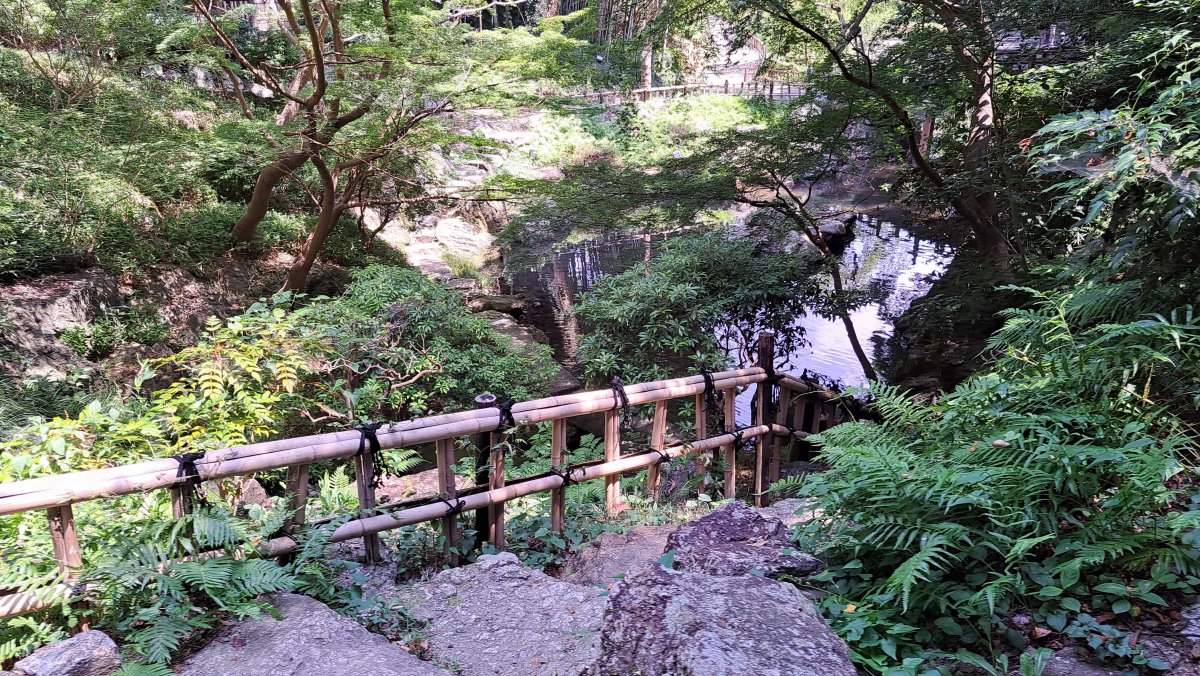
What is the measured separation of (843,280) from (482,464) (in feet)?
29.6

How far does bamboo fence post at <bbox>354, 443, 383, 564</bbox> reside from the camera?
2.95 metres

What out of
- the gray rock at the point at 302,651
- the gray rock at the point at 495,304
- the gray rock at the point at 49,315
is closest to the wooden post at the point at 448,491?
the gray rock at the point at 302,651

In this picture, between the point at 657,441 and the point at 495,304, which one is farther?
the point at 495,304

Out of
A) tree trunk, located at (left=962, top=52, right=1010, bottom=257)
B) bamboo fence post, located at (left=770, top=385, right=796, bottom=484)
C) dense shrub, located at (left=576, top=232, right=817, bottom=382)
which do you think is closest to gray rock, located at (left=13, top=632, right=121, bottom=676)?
bamboo fence post, located at (left=770, top=385, right=796, bottom=484)

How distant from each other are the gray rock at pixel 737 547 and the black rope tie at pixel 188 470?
1.91 meters

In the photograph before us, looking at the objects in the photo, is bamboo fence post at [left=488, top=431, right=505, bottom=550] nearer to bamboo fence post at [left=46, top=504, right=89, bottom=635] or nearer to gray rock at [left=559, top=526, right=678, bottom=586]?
gray rock at [left=559, top=526, right=678, bottom=586]

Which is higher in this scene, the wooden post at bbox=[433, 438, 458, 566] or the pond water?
the wooden post at bbox=[433, 438, 458, 566]

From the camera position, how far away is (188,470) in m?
2.44

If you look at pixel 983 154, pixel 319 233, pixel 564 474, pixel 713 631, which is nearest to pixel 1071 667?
pixel 713 631

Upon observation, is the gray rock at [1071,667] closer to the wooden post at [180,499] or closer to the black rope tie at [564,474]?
the black rope tie at [564,474]

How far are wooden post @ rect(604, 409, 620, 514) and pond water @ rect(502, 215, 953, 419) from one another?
3.03m

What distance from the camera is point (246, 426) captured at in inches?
134

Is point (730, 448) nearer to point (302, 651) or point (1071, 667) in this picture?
point (1071, 667)

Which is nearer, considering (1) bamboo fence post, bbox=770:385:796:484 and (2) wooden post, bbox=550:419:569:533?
(2) wooden post, bbox=550:419:569:533
